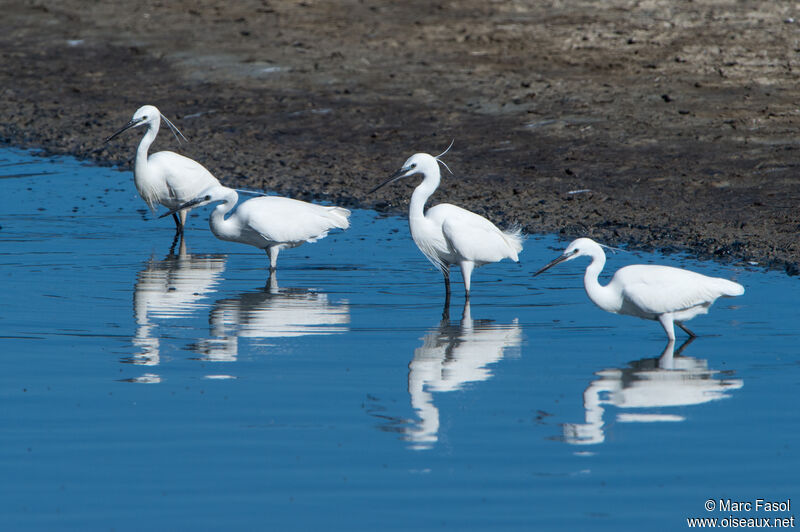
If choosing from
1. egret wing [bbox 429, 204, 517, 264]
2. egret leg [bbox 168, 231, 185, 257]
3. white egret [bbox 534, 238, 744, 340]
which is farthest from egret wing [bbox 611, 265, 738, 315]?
egret leg [bbox 168, 231, 185, 257]

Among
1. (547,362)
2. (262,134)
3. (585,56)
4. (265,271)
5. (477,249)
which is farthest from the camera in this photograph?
(585,56)

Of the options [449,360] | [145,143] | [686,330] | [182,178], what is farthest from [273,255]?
[686,330]

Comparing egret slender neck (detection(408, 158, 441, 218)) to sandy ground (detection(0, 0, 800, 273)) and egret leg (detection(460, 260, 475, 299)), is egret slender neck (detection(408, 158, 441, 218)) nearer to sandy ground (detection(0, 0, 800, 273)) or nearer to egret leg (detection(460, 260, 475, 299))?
egret leg (detection(460, 260, 475, 299))

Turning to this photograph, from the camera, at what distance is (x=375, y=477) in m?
5.54

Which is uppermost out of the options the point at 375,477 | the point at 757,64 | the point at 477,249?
the point at 757,64

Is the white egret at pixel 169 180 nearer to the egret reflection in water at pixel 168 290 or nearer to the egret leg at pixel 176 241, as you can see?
the egret leg at pixel 176 241

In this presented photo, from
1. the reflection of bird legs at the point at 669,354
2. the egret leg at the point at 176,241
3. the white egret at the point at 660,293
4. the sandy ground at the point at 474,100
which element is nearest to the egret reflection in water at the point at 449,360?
the white egret at the point at 660,293

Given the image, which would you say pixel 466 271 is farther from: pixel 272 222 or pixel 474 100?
pixel 474 100

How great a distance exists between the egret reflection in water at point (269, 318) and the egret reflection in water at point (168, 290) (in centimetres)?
27

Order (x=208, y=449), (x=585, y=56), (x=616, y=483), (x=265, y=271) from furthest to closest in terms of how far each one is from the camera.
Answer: (x=585, y=56) < (x=265, y=271) < (x=208, y=449) < (x=616, y=483)

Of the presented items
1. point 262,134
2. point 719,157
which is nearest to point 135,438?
point 719,157

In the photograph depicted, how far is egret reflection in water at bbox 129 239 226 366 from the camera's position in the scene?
7859 mm

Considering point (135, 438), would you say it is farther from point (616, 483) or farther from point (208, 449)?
point (616, 483)

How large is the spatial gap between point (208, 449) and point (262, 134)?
385 inches
